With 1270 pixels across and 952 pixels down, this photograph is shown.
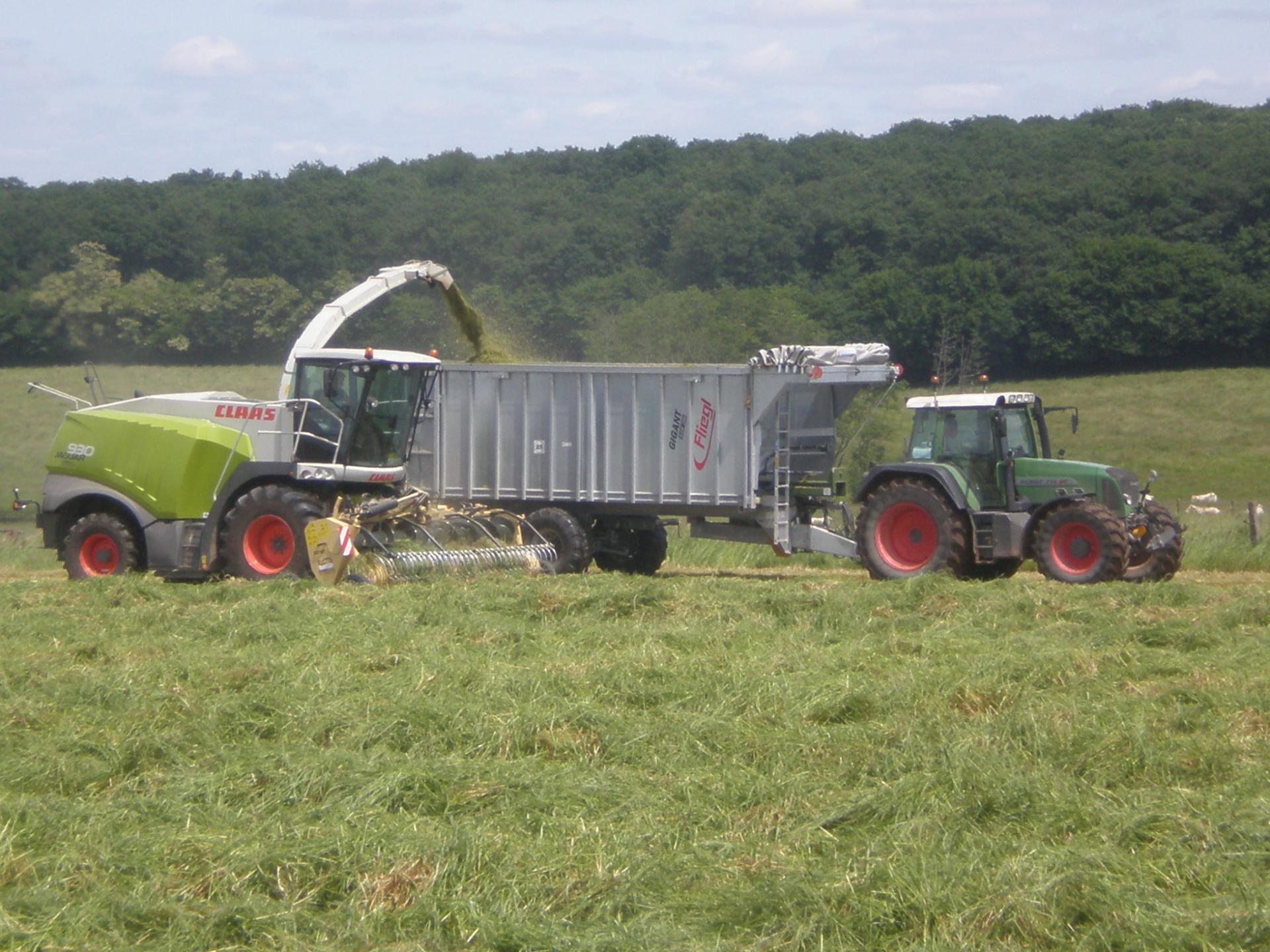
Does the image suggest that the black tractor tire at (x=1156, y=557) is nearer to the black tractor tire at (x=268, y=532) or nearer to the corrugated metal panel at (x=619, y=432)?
the corrugated metal panel at (x=619, y=432)

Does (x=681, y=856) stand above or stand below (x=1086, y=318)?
below

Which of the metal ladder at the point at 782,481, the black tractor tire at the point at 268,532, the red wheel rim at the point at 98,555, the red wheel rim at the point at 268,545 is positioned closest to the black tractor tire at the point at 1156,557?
the metal ladder at the point at 782,481

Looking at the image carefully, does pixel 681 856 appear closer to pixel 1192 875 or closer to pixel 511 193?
pixel 1192 875

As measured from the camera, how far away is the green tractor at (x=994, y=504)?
13.1 m

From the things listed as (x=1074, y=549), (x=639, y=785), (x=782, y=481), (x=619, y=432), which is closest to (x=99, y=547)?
(x=619, y=432)

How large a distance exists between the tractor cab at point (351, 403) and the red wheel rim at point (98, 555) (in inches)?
91.4

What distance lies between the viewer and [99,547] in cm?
1421

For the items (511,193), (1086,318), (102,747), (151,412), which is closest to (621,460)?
(151,412)

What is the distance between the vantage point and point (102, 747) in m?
6.33

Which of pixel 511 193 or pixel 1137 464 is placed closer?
pixel 1137 464

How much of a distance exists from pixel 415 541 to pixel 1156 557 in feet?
23.5

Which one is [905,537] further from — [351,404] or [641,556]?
[351,404]

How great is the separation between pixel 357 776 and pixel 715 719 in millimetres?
1787

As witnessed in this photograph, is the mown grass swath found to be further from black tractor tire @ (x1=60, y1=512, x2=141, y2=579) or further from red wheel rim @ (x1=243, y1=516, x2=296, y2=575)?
black tractor tire @ (x1=60, y1=512, x2=141, y2=579)
